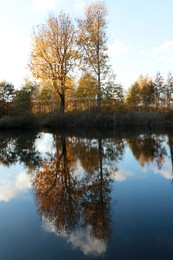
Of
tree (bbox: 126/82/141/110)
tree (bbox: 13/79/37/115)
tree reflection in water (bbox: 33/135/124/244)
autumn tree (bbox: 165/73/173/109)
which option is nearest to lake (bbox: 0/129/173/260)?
tree reflection in water (bbox: 33/135/124/244)

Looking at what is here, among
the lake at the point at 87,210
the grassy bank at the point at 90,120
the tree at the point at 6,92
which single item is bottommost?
the lake at the point at 87,210

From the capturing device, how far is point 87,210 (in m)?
3.08

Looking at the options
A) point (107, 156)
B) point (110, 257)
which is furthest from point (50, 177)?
point (110, 257)

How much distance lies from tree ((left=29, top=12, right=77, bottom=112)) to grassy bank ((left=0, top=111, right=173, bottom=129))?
3.34 m

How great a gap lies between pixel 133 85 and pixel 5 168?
4613 centimetres

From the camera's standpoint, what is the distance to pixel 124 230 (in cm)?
256

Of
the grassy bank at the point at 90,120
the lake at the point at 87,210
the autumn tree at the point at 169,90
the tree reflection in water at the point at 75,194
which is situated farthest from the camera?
the autumn tree at the point at 169,90

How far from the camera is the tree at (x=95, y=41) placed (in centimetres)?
2052

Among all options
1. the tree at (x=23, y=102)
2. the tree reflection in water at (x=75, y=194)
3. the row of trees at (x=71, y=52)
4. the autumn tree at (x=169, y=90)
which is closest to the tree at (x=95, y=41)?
the row of trees at (x=71, y=52)

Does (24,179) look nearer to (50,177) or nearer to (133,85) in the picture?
(50,177)

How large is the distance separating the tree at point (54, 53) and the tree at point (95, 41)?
1168 millimetres

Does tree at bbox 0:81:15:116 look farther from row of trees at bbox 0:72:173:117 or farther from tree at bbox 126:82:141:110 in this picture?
tree at bbox 126:82:141:110

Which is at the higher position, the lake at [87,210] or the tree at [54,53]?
the tree at [54,53]

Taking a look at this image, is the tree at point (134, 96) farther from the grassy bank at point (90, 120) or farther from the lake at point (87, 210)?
the lake at point (87, 210)
